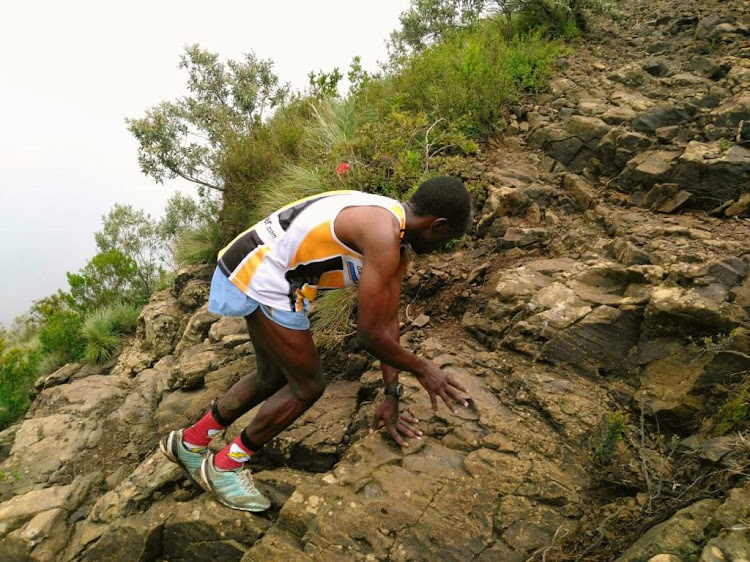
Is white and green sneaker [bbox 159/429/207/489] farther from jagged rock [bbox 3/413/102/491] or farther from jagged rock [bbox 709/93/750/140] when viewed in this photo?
jagged rock [bbox 709/93/750/140]

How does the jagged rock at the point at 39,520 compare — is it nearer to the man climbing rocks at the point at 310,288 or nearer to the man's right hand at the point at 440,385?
the man climbing rocks at the point at 310,288

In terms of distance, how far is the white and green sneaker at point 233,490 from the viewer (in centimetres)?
302

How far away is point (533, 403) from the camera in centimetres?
319

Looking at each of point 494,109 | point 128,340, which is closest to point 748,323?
point 494,109

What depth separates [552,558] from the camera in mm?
2398

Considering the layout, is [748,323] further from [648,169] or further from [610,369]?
[648,169]

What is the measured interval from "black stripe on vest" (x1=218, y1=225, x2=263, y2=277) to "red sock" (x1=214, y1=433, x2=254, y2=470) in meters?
1.00

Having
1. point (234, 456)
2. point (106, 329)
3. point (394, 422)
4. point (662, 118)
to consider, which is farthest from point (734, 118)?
point (106, 329)

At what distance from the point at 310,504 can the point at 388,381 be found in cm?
81

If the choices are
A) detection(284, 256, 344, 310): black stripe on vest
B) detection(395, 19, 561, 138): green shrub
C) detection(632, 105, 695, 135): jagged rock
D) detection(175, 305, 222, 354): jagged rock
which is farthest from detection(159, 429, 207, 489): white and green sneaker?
detection(632, 105, 695, 135): jagged rock

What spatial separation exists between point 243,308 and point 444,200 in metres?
1.22

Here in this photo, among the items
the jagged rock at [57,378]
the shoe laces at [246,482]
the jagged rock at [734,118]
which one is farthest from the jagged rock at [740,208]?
the jagged rock at [57,378]

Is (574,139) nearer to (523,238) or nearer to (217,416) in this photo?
(523,238)

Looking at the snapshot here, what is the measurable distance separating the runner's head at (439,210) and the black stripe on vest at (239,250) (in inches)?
32.7
